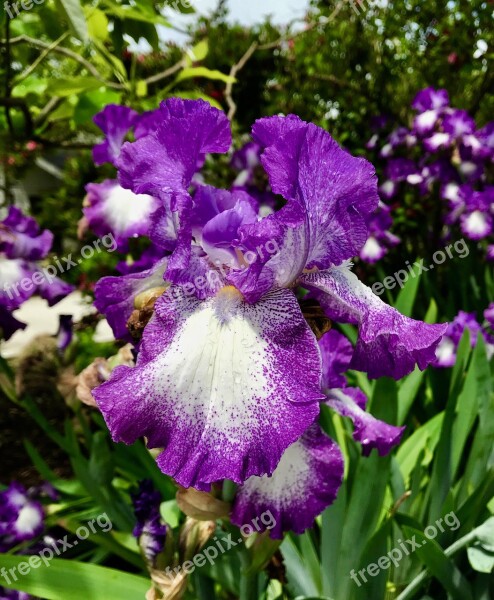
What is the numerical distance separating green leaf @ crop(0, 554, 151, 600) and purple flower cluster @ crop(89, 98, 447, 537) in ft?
1.31

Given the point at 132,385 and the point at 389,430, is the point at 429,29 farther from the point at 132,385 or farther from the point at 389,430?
the point at 132,385

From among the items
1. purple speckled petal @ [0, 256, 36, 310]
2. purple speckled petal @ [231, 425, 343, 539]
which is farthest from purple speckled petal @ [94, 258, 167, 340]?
purple speckled petal @ [0, 256, 36, 310]

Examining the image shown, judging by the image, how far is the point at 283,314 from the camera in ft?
1.93

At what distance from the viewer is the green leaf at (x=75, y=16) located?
40.8 inches

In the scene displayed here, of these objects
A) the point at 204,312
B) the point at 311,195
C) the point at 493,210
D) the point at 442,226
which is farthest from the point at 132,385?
the point at 442,226

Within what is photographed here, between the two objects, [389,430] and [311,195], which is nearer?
[311,195]

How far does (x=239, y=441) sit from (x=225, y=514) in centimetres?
24

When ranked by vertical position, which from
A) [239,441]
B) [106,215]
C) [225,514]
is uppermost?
[106,215]

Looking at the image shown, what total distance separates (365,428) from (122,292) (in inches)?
16.5

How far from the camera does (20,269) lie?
139 cm

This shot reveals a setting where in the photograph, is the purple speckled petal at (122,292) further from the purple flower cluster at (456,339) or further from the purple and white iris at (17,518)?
the purple flower cluster at (456,339)

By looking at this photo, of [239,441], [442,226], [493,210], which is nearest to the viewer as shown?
[239,441]

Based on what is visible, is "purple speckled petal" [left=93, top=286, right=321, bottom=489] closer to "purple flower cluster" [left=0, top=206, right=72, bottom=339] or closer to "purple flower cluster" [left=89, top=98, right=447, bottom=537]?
"purple flower cluster" [left=89, top=98, right=447, bottom=537]

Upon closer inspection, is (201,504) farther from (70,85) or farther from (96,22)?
(96,22)
